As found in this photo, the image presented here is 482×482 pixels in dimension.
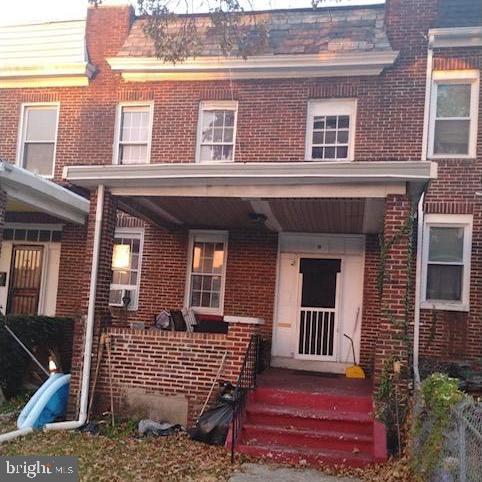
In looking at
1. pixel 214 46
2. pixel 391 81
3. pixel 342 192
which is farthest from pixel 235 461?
pixel 214 46

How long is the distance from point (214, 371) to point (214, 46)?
23.7ft

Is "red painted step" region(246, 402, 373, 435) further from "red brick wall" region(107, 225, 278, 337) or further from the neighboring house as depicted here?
"red brick wall" region(107, 225, 278, 337)

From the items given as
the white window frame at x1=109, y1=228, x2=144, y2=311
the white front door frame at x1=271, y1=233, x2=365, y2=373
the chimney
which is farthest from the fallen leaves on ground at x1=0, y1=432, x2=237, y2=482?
the chimney

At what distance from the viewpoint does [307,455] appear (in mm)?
6820

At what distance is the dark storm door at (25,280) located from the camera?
497 inches

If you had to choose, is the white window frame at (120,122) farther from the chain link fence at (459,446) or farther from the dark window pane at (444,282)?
the chain link fence at (459,446)

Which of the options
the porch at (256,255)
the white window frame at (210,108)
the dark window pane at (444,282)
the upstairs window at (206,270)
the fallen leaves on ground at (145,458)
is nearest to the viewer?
the fallen leaves on ground at (145,458)

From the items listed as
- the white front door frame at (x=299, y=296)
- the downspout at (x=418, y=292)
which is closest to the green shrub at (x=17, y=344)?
the white front door frame at (x=299, y=296)

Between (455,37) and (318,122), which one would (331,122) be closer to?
(318,122)

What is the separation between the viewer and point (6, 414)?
8.41 m

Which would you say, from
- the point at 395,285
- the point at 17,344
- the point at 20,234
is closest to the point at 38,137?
the point at 20,234

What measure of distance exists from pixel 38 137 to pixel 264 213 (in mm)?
6298

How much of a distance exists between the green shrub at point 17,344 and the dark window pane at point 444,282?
6.98 m

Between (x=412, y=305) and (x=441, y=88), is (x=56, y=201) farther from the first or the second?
(x=441, y=88)
